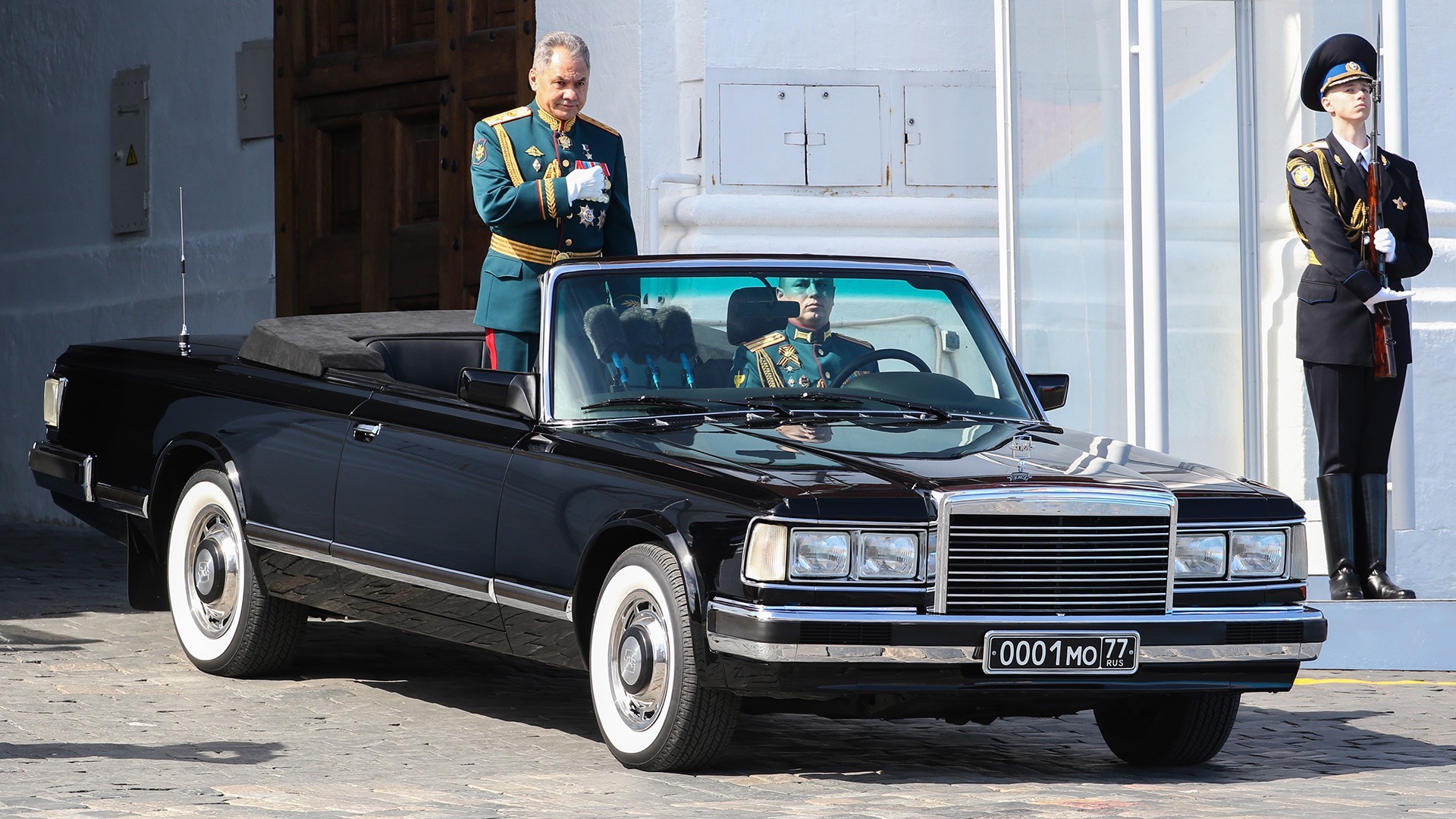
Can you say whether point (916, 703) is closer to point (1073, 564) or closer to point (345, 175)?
point (1073, 564)

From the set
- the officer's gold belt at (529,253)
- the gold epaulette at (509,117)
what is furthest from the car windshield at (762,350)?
the gold epaulette at (509,117)

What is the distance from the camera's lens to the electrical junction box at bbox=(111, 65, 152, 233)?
14047 millimetres

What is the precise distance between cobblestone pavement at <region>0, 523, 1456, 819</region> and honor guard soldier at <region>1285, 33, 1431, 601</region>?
687mm

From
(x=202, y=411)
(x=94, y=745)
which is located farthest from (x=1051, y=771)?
(x=202, y=411)

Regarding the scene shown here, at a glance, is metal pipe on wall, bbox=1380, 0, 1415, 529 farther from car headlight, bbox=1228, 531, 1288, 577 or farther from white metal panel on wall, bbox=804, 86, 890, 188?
car headlight, bbox=1228, 531, 1288, 577

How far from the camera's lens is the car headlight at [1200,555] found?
562 cm

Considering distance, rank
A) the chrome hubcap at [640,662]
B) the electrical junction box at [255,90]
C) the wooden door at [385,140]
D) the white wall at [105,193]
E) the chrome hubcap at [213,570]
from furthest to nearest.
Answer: the white wall at [105,193] < the electrical junction box at [255,90] < the wooden door at [385,140] < the chrome hubcap at [213,570] < the chrome hubcap at [640,662]

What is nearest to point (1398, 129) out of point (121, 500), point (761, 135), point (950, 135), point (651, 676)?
point (950, 135)

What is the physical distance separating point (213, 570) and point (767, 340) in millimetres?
2191

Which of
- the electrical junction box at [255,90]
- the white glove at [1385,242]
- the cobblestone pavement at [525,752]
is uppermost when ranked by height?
the electrical junction box at [255,90]

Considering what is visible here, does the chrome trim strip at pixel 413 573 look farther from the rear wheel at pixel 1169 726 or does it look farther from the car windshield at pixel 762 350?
the rear wheel at pixel 1169 726

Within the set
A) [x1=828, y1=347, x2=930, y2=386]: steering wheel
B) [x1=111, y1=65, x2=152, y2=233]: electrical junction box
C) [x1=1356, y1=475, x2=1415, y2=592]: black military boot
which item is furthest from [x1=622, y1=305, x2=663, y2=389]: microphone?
[x1=111, y1=65, x2=152, y2=233]: electrical junction box

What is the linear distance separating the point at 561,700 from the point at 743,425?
1.46m

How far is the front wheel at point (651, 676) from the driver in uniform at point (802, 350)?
943mm
